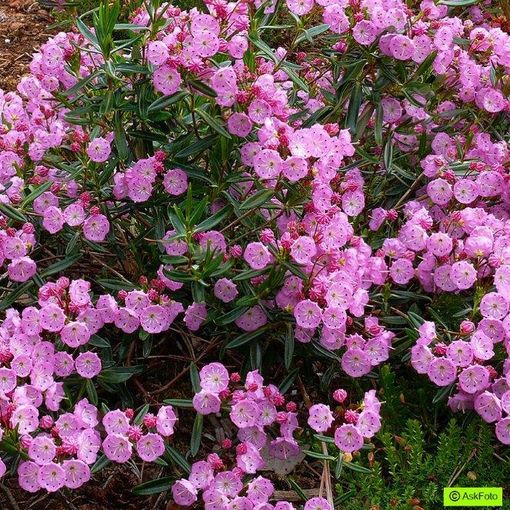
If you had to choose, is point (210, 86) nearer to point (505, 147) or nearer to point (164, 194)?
point (164, 194)

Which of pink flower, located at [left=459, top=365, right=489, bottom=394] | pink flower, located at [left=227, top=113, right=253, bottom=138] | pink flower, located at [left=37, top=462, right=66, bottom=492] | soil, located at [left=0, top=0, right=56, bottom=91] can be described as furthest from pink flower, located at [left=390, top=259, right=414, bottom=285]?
soil, located at [left=0, top=0, right=56, bottom=91]

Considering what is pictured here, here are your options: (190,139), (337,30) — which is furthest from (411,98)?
(190,139)

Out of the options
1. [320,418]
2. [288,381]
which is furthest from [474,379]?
[288,381]

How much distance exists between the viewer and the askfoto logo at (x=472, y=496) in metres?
2.15

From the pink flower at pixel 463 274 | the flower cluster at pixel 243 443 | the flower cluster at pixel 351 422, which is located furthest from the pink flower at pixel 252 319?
the pink flower at pixel 463 274

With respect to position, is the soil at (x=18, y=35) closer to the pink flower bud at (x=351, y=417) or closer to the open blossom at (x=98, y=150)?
the open blossom at (x=98, y=150)

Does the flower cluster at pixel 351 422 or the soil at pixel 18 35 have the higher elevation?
the flower cluster at pixel 351 422

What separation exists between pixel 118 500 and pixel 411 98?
4.82ft

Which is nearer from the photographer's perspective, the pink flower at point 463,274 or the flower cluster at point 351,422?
the flower cluster at point 351,422

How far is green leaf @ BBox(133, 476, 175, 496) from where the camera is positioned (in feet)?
7.04

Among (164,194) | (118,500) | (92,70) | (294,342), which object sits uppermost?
(92,70)

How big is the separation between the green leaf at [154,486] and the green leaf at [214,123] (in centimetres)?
91

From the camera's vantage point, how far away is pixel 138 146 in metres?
2.55

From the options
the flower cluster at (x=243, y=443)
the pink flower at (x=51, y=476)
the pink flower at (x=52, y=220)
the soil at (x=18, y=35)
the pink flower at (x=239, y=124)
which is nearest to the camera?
the pink flower at (x=51, y=476)
